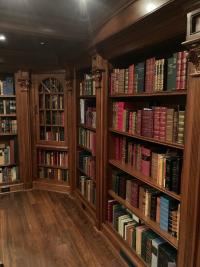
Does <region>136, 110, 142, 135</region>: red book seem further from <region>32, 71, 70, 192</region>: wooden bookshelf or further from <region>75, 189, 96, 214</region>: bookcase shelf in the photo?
<region>32, 71, 70, 192</region>: wooden bookshelf

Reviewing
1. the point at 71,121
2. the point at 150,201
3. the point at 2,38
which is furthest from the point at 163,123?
the point at 2,38

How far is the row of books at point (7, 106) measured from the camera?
3.68 metres

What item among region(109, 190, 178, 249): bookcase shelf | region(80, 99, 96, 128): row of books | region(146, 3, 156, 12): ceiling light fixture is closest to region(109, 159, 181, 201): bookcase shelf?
region(109, 190, 178, 249): bookcase shelf

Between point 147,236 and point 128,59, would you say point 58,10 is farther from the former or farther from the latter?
point 147,236

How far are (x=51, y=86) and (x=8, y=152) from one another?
1.30 metres

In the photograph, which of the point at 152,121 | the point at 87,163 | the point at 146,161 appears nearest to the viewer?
the point at 152,121

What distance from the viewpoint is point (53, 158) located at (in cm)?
385

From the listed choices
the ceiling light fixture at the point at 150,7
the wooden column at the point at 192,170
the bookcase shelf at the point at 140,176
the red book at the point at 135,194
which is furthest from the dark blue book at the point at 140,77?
the red book at the point at 135,194

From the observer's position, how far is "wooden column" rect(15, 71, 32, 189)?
3621mm

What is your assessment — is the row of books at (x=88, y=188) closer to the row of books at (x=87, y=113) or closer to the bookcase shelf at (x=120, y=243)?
the bookcase shelf at (x=120, y=243)

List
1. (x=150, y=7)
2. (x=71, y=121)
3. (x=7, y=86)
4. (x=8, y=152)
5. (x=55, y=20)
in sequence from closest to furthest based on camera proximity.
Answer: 1. (x=150, y=7)
2. (x=55, y=20)
3. (x=71, y=121)
4. (x=7, y=86)
5. (x=8, y=152)

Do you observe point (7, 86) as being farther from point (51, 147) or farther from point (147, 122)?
point (147, 122)

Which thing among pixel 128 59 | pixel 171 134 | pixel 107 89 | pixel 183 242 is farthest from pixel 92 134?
pixel 183 242

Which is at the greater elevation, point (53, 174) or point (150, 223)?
point (150, 223)
